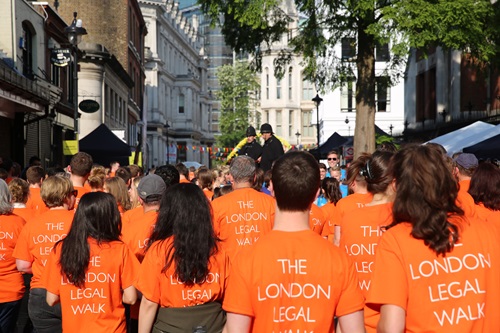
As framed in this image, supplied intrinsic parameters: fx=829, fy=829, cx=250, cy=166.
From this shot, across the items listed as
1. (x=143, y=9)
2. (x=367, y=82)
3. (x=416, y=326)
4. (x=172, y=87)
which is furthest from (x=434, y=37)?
(x=172, y=87)

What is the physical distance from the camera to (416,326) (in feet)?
12.3

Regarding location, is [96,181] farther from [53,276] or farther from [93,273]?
[93,273]

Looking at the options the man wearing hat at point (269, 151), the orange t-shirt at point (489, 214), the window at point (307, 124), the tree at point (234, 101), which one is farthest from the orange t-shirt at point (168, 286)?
the window at point (307, 124)

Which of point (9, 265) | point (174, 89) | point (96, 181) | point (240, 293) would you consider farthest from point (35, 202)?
point (174, 89)

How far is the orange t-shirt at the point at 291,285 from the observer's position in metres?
3.94

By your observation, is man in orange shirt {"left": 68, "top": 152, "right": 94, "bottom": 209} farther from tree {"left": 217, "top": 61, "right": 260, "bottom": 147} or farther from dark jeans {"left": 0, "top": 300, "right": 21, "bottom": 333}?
tree {"left": 217, "top": 61, "right": 260, "bottom": 147}

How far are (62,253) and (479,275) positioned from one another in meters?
3.09

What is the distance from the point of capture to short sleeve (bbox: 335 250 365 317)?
3988 mm

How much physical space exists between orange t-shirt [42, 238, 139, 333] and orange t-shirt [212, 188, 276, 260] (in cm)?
166

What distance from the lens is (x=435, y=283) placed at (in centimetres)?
374

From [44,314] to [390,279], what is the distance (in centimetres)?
347

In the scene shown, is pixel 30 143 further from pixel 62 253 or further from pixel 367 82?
pixel 62 253

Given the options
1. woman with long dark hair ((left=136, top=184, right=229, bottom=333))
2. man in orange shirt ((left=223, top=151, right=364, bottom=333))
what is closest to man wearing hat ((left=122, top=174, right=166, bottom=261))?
woman with long dark hair ((left=136, top=184, right=229, bottom=333))

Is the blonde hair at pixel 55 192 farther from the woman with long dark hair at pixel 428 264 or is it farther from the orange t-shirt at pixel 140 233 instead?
the woman with long dark hair at pixel 428 264
